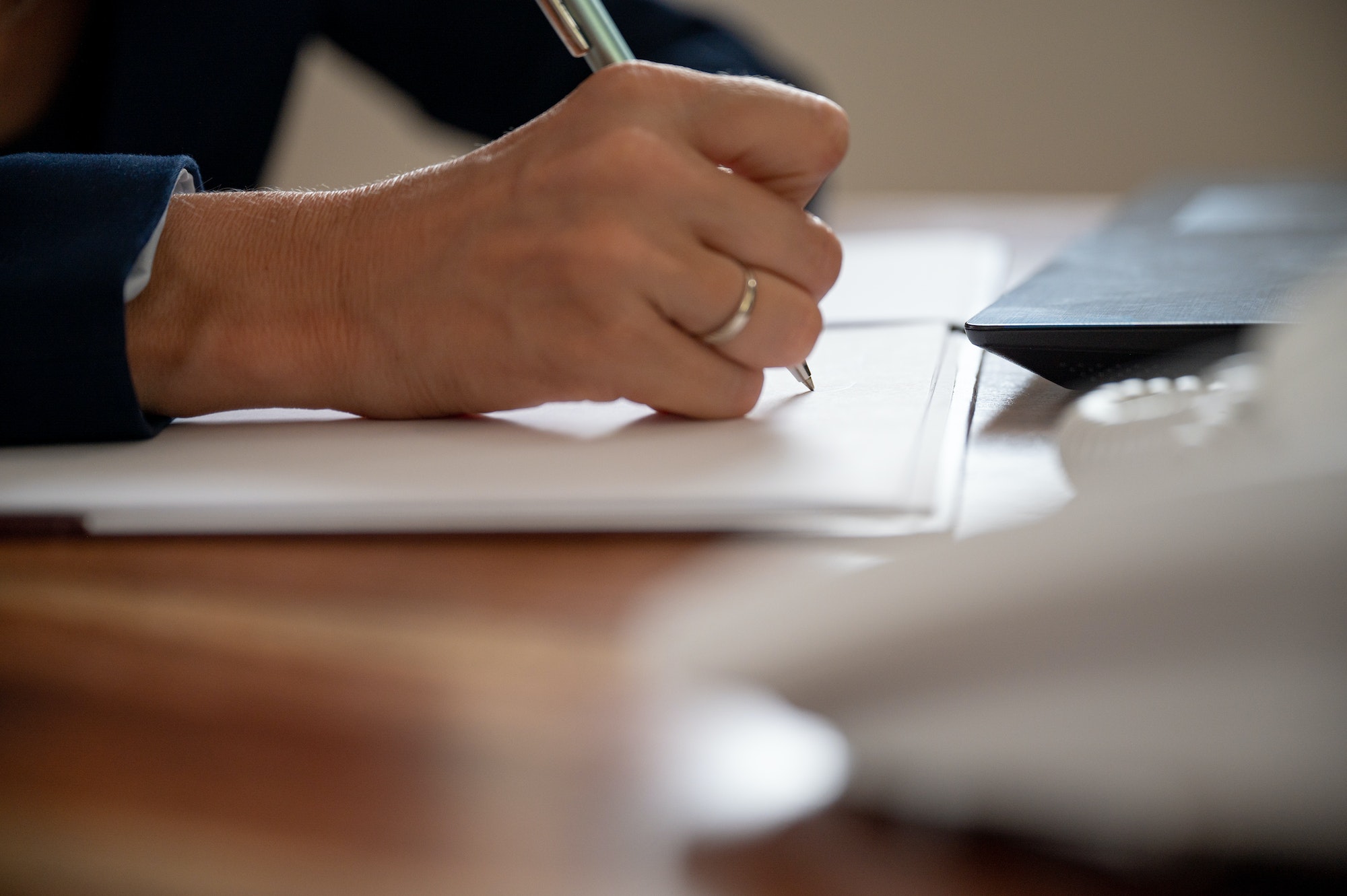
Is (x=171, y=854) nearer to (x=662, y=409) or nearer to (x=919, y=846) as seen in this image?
(x=919, y=846)

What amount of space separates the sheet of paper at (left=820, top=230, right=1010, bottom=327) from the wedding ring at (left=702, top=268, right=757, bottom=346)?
0.54 ft

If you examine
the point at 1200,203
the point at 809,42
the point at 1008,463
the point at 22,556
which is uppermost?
the point at 809,42


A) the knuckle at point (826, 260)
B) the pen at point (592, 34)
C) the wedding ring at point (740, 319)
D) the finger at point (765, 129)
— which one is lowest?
the wedding ring at point (740, 319)

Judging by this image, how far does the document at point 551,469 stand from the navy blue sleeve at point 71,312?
14 mm

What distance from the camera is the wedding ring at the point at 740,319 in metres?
0.38

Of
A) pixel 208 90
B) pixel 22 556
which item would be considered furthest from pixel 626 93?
pixel 208 90

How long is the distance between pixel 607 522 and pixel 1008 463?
0.12 meters

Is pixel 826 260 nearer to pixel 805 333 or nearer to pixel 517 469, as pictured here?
pixel 805 333

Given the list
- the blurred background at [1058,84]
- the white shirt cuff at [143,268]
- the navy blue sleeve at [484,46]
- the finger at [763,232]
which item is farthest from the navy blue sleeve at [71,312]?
the blurred background at [1058,84]

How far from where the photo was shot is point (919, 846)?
0.52 ft

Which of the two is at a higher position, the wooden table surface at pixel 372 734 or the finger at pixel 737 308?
the finger at pixel 737 308

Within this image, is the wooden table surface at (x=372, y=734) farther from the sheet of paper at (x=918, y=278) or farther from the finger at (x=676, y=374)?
the sheet of paper at (x=918, y=278)

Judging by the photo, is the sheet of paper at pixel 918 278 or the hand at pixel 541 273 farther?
the sheet of paper at pixel 918 278

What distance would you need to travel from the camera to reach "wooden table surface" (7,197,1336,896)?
157mm
